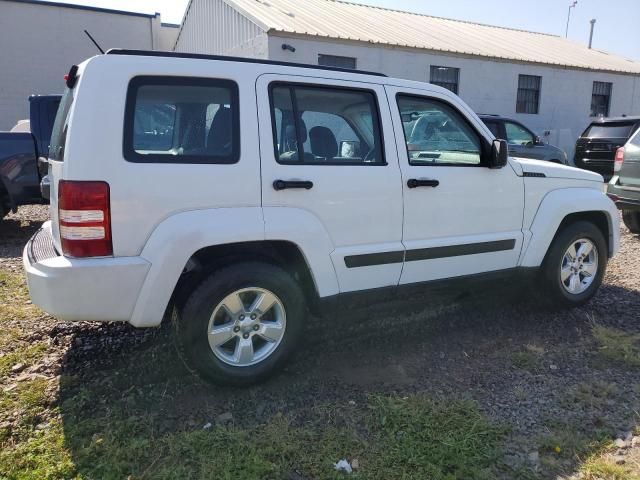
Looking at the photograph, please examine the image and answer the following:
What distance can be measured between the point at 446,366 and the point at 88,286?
7.91 ft

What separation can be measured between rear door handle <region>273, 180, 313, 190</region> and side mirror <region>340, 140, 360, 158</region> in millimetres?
404

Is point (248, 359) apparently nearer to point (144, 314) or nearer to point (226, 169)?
point (144, 314)

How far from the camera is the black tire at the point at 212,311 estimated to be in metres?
3.01

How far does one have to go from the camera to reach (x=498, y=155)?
3852 mm

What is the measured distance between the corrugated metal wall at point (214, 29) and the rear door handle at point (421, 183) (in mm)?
10973

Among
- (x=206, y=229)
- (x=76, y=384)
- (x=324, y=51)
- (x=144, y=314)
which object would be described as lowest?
(x=76, y=384)

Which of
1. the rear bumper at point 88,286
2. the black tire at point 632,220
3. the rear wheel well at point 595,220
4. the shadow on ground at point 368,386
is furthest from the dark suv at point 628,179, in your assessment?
the rear bumper at point 88,286

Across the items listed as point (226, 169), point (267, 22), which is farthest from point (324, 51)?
point (226, 169)

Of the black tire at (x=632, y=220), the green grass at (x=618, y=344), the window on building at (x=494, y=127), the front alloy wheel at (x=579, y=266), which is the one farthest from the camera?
the window on building at (x=494, y=127)

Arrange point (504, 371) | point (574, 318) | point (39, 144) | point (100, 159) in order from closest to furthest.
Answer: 1. point (100, 159)
2. point (504, 371)
3. point (574, 318)
4. point (39, 144)

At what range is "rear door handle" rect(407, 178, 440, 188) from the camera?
3.53 m

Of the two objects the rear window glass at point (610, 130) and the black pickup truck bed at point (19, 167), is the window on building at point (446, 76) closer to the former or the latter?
the rear window glass at point (610, 130)

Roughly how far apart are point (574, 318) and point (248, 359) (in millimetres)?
3014

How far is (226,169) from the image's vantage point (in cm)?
297
